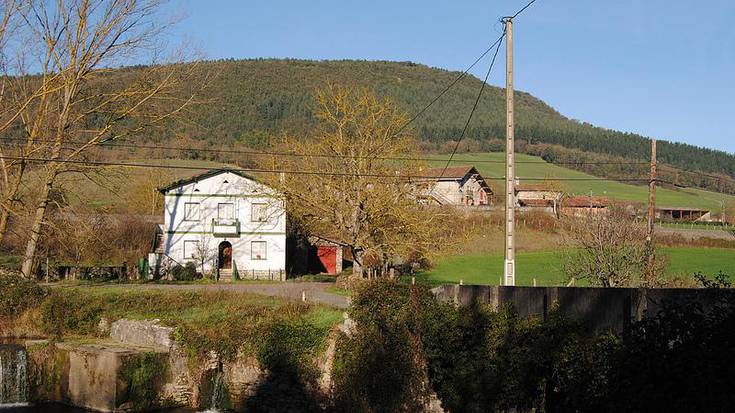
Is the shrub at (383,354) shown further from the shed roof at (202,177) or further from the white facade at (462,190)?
the white facade at (462,190)

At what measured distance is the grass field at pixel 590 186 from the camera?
103m

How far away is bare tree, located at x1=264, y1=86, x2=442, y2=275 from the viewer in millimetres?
38844

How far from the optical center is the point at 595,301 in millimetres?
13383

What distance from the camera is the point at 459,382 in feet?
55.2

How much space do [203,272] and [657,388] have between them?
40.2 metres

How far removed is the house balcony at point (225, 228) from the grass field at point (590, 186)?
2163 inches

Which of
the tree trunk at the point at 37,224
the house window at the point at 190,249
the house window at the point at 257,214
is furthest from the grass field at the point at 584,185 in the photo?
the tree trunk at the point at 37,224

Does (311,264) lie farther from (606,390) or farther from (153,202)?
(606,390)

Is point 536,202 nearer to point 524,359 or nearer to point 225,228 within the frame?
point 225,228

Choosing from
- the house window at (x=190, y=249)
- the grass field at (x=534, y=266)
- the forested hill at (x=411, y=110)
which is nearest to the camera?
the grass field at (x=534, y=266)

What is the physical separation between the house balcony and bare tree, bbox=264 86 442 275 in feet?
28.6

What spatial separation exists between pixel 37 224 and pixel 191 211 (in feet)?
56.6

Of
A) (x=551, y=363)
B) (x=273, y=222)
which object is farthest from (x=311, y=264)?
(x=551, y=363)

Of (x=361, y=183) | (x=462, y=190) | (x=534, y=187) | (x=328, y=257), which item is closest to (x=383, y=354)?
(x=361, y=183)
